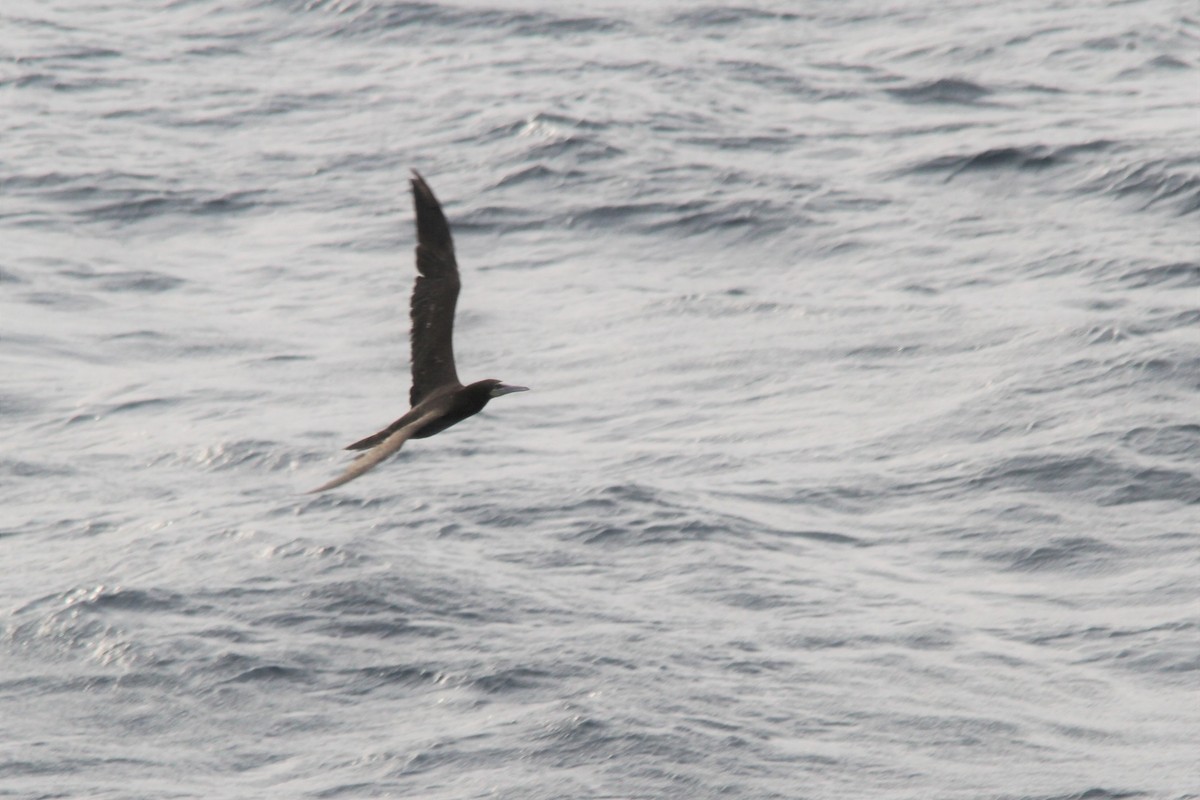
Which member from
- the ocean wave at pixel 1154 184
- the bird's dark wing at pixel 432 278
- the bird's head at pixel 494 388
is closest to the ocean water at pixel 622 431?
the ocean wave at pixel 1154 184

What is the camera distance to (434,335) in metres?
10.9

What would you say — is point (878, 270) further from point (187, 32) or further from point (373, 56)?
point (187, 32)

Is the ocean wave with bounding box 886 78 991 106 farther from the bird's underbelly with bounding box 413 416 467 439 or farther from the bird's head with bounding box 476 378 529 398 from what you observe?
the bird's underbelly with bounding box 413 416 467 439

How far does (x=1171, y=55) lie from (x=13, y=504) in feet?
56.1

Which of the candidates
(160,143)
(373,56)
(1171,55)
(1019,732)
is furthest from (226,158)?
(1019,732)

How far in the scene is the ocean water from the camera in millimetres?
14625

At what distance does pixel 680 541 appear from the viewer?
16609 mm

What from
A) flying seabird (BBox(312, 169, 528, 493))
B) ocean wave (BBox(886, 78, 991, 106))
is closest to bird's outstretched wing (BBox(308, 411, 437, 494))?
flying seabird (BBox(312, 169, 528, 493))

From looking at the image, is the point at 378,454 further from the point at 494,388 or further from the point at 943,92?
the point at 943,92

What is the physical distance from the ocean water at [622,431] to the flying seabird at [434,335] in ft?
13.0

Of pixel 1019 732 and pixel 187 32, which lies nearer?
pixel 1019 732

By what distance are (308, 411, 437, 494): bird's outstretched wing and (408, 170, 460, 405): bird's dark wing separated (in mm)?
442

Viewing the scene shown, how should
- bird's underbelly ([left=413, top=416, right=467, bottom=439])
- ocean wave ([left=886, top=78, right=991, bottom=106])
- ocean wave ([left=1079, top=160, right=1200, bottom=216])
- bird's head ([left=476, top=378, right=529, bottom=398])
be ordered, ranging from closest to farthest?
bird's underbelly ([left=413, top=416, right=467, bottom=439]) → bird's head ([left=476, top=378, right=529, bottom=398]) → ocean wave ([left=1079, top=160, right=1200, bottom=216]) → ocean wave ([left=886, top=78, right=991, bottom=106])

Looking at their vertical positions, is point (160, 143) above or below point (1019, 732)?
above
